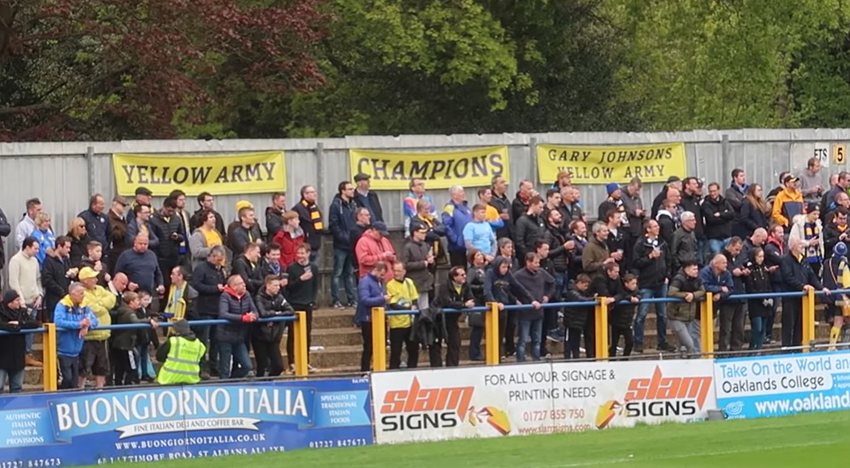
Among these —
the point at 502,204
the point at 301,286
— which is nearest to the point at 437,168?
the point at 502,204

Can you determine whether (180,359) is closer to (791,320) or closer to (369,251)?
(369,251)

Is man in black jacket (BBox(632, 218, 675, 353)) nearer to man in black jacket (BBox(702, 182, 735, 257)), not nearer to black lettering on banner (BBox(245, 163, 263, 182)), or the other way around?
man in black jacket (BBox(702, 182, 735, 257))

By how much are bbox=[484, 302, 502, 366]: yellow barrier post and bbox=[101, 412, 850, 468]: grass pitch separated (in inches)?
81.6

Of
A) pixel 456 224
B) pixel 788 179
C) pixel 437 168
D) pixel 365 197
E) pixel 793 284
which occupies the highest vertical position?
pixel 437 168

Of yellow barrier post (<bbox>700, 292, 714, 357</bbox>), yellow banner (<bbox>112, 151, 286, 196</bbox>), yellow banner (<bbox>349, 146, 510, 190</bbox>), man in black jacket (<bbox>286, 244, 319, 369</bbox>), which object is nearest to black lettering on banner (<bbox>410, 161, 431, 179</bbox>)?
yellow banner (<bbox>349, 146, 510, 190</bbox>)

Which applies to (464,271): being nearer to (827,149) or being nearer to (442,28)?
(827,149)

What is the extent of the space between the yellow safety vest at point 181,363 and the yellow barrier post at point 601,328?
6.40 metres

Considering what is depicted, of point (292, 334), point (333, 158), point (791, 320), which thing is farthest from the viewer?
point (333, 158)

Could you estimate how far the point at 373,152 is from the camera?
28453mm

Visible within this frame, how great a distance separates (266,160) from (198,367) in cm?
615

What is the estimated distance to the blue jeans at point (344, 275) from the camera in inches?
1056

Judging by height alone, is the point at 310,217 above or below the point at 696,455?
above

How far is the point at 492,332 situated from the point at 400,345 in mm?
1344

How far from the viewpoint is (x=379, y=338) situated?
24109 millimetres
